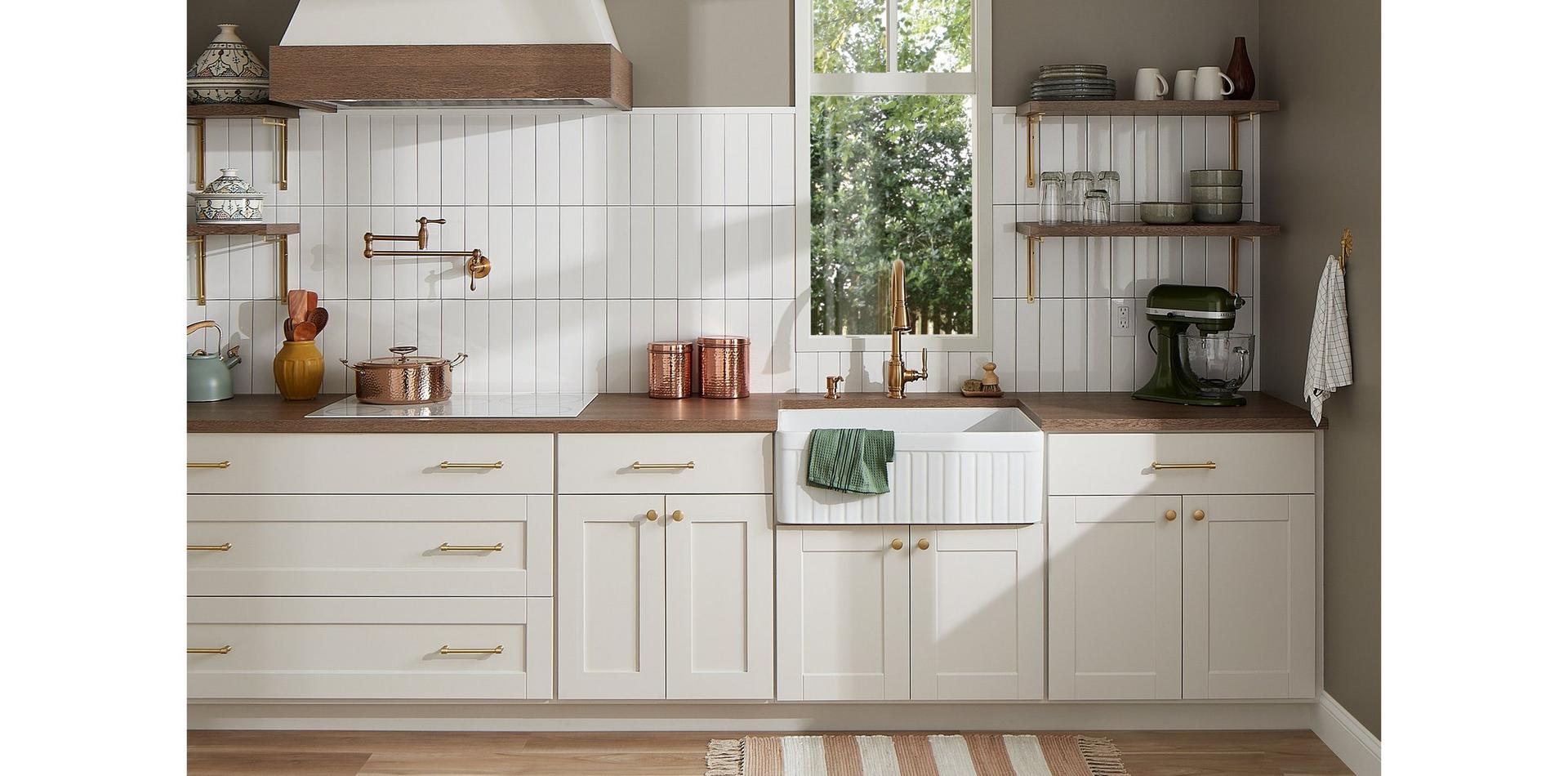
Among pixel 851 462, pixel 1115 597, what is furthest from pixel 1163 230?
pixel 851 462

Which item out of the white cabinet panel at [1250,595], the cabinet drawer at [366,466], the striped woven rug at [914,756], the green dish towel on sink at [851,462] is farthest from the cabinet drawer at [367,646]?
the white cabinet panel at [1250,595]

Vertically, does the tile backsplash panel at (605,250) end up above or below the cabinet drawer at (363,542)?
above

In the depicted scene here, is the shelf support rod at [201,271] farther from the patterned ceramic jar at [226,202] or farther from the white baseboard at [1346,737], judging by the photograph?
the white baseboard at [1346,737]

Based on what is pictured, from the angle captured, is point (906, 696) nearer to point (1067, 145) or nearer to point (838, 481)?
point (838, 481)

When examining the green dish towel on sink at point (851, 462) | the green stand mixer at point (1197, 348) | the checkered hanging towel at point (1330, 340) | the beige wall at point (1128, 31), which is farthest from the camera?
the beige wall at point (1128, 31)

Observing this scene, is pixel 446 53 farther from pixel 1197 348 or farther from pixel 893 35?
pixel 1197 348

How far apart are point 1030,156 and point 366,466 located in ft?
6.37

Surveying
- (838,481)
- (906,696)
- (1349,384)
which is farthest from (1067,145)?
(906,696)

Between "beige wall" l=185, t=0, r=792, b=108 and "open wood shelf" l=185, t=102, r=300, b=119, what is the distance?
23 centimetres

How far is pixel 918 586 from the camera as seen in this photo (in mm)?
2885

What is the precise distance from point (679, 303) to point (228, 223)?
121 centimetres

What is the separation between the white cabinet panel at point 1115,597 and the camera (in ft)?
9.48

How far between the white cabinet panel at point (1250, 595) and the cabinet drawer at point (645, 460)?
109 cm

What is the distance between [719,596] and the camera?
2.89 meters
